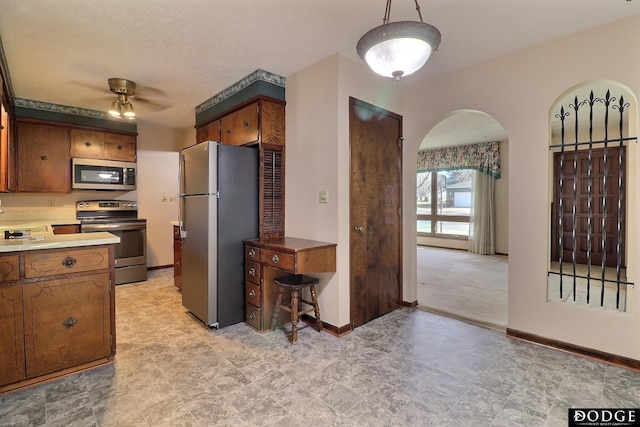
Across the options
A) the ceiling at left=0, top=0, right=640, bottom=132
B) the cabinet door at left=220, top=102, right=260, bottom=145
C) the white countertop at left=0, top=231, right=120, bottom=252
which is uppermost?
the ceiling at left=0, top=0, right=640, bottom=132

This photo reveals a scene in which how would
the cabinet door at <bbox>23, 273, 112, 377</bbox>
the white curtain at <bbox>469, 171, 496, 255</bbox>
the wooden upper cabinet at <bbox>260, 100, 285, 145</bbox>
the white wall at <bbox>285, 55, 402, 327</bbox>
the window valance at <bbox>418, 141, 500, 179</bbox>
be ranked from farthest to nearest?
1. the white curtain at <bbox>469, 171, 496, 255</bbox>
2. the window valance at <bbox>418, 141, 500, 179</bbox>
3. the wooden upper cabinet at <bbox>260, 100, 285, 145</bbox>
4. the white wall at <bbox>285, 55, 402, 327</bbox>
5. the cabinet door at <bbox>23, 273, 112, 377</bbox>

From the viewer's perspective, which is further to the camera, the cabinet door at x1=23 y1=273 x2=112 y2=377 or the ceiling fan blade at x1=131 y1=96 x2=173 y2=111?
the ceiling fan blade at x1=131 y1=96 x2=173 y2=111

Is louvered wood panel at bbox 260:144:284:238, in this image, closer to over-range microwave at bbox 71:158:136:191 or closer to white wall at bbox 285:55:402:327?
white wall at bbox 285:55:402:327

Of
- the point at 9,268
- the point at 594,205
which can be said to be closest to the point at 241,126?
the point at 9,268

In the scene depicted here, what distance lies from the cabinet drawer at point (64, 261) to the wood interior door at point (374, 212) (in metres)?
1.95

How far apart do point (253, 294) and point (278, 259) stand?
0.54m

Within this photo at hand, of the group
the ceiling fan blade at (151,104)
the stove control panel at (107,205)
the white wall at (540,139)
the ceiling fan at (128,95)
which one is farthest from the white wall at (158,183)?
the white wall at (540,139)

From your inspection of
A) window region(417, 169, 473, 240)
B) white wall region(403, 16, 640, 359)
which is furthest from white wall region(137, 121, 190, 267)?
window region(417, 169, 473, 240)

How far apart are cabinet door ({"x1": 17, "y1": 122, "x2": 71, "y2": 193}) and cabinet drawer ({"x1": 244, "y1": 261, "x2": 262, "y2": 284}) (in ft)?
10.3

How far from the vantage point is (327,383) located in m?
1.97

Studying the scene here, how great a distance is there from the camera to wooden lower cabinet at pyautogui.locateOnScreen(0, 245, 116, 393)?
1853mm

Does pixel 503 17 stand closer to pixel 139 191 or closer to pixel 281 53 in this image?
pixel 281 53

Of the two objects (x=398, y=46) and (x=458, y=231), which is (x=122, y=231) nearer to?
(x=398, y=46)

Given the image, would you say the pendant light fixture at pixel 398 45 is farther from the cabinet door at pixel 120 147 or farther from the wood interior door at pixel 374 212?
the cabinet door at pixel 120 147
